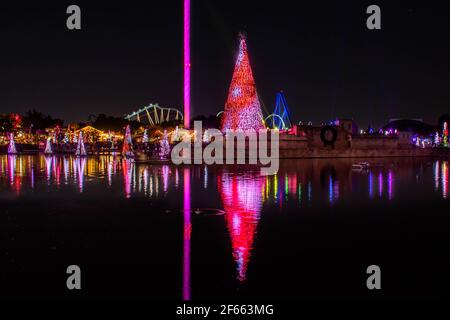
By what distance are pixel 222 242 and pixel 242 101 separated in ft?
101

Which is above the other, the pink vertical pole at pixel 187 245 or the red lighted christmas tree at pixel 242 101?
the red lighted christmas tree at pixel 242 101

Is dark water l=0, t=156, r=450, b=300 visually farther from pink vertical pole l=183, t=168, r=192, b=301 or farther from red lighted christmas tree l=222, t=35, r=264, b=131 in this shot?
red lighted christmas tree l=222, t=35, r=264, b=131

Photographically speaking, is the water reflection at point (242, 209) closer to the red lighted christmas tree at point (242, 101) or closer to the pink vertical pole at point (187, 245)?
the pink vertical pole at point (187, 245)

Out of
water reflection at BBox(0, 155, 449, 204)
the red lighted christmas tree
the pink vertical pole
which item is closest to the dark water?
the pink vertical pole

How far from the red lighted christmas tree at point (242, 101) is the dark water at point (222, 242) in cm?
2206

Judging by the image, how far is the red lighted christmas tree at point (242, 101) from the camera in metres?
39.3

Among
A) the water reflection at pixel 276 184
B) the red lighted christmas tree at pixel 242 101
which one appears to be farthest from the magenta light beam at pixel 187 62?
the water reflection at pixel 276 184

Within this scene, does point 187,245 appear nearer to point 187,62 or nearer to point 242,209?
point 242,209

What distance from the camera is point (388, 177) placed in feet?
79.6

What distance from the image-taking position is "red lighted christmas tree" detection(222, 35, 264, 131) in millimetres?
39344

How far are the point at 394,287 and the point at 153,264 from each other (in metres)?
3.74

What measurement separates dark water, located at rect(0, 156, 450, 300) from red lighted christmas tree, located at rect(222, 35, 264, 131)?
22058mm

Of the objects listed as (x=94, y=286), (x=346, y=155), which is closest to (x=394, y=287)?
(x=94, y=286)
